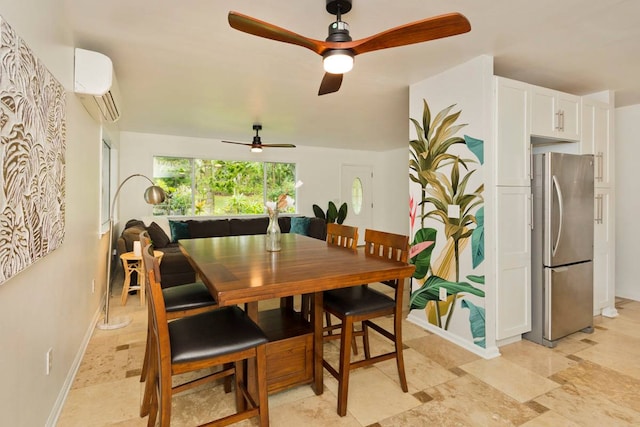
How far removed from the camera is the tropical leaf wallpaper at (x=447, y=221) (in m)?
2.65

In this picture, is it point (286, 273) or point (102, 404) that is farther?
point (102, 404)

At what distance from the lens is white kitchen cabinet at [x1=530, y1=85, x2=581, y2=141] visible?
2.84 meters

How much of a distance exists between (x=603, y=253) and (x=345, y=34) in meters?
3.57

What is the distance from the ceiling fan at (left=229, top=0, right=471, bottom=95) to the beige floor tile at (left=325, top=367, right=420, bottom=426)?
190 cm

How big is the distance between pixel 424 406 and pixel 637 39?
2942 mm

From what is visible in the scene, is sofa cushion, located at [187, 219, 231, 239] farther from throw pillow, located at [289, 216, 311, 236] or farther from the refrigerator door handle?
the refrigerator door handle

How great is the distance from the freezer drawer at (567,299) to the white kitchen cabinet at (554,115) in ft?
3.91

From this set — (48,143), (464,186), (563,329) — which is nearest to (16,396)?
(48,143)

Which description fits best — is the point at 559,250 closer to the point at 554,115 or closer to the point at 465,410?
the point at 554,115

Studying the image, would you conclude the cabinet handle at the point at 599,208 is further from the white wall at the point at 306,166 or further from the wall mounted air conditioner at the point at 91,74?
the wall mounted air conditioner at the point at 91,74

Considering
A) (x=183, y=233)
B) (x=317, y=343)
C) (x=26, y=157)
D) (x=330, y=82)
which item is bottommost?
(x=317, y=343)


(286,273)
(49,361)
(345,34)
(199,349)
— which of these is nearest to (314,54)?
(345,34)

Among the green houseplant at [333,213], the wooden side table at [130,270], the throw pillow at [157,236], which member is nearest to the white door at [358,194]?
the green houseplant at [333,213]

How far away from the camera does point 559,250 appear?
279cm
